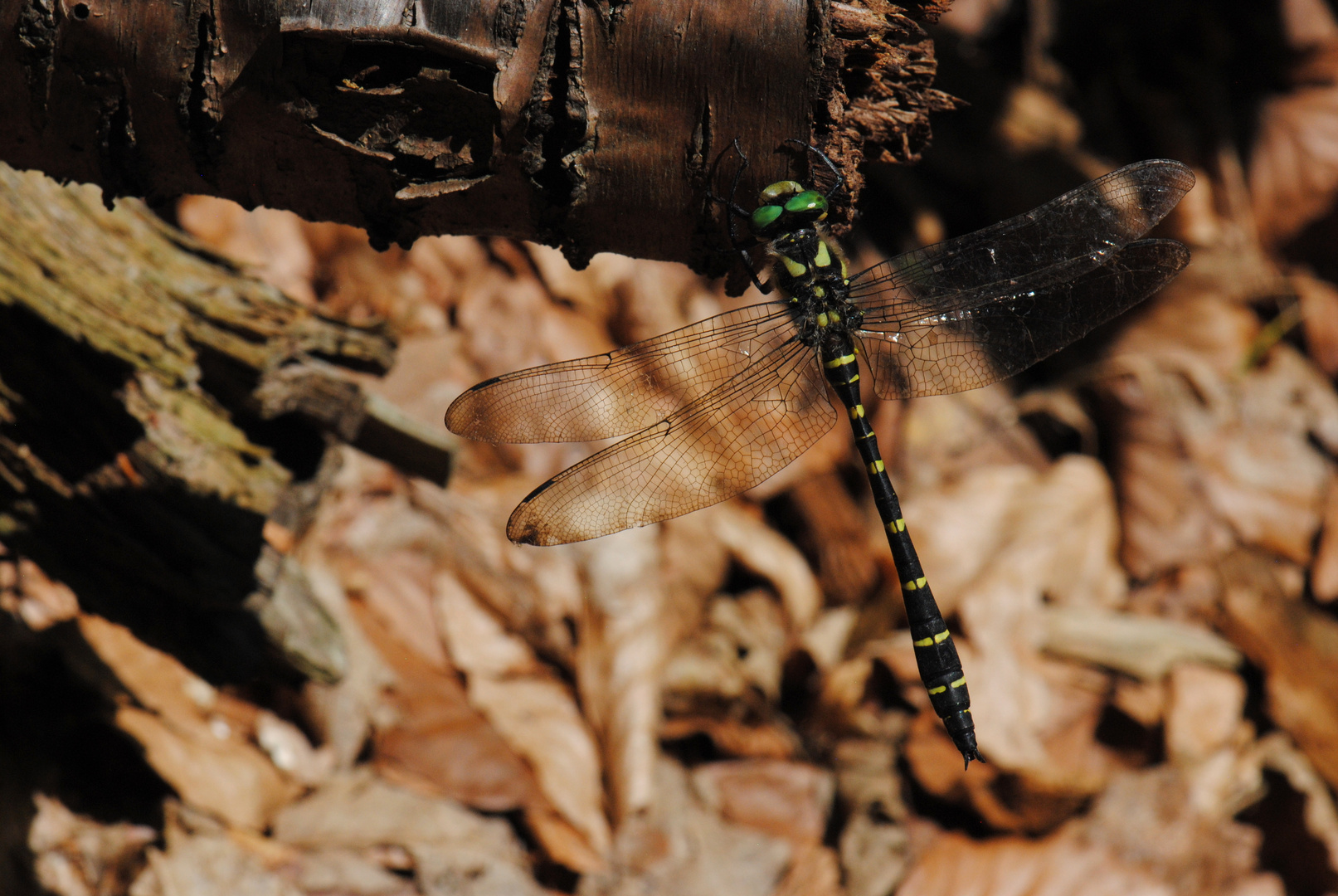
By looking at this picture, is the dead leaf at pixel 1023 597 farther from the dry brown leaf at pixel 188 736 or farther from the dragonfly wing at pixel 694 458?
the dry brown leaf at pixel 188 736

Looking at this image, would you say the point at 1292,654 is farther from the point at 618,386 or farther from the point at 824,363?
the point at 618,386

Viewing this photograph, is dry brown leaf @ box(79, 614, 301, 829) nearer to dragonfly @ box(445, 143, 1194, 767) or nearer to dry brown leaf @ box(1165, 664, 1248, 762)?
dragonfly @ box(445, 143, 1194, 767)

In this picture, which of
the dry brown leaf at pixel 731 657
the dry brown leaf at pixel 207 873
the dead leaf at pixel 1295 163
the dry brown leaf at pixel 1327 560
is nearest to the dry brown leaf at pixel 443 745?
the dry brown leaf at pixel 207 873

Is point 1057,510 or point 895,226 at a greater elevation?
point 895,226

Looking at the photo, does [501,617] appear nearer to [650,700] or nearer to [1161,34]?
[650,700]

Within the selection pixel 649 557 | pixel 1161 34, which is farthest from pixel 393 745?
pixel 1161 34
